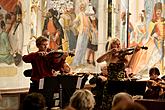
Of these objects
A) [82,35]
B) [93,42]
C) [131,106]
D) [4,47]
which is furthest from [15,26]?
Answer: [131,106]

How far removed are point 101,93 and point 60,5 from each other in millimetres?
4554

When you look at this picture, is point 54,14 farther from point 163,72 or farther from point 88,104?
point 88,104

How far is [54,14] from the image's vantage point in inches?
513

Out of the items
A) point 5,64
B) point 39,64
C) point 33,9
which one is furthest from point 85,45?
point 39,64

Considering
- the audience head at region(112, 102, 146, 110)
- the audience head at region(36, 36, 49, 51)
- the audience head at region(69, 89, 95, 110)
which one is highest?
the audience head at region(36, 36, 49, 51)

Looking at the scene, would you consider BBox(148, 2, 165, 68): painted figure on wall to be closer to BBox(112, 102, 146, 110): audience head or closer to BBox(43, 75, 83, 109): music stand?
BBox(43, 75, 83, 109): music stand

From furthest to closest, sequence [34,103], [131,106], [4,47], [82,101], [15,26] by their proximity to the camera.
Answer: [15,26], [4,47], [82,101], [34,103], [131,106]

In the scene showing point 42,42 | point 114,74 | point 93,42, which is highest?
point 93,42

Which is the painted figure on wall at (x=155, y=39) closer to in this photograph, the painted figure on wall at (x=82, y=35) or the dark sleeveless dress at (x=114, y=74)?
the painted figure on wall at (x=82, y=35)

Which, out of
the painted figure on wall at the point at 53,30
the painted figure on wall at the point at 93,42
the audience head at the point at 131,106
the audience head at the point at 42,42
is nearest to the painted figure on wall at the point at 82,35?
the painted figure on wall at the point at 93,42

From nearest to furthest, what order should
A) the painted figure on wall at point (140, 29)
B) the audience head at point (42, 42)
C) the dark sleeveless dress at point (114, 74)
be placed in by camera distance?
the audience head at point (42, 42), the dark sleeveless dress at point (114, 74), the painted figure on wall at point (140, 29)

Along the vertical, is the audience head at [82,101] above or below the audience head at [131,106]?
below

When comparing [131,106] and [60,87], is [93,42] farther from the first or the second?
[131,106]

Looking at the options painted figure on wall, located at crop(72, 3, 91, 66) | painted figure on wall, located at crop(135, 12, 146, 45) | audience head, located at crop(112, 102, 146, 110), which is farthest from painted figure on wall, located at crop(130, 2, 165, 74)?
audience head, located at crop(112, 102, 146, 110)
